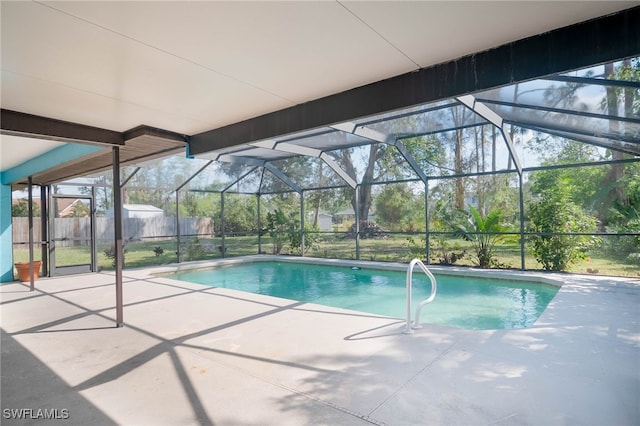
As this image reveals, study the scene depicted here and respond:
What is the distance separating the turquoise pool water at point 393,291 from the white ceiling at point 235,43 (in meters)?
4.32

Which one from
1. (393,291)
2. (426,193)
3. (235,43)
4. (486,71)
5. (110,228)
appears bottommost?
(393,291)

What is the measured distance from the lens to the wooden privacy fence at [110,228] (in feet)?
34.8

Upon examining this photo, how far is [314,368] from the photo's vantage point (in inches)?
125

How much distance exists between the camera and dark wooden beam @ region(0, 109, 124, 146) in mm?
3641

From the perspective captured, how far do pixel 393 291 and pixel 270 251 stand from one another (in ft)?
23.7

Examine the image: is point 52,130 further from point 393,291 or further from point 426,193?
point 426,193

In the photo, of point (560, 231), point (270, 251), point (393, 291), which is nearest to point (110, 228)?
point (270, 251)

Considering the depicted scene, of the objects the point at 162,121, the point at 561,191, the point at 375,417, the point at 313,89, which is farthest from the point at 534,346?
the point at 561,191

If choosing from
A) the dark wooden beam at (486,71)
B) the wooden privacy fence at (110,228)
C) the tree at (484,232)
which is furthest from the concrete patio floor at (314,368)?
the wooden privacy fence at (110,228)

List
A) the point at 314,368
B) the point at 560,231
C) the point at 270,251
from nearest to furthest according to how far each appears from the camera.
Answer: the point at 314,368 → the point at 560,231 → the point at 270,251

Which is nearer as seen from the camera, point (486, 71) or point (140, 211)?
point (486, 71)

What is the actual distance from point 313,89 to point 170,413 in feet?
9.42

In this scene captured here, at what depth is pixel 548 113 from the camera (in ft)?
20.1

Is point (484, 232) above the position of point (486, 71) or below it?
below
